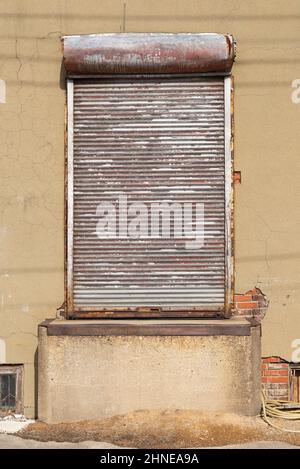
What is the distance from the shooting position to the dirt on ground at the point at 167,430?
5.25 m

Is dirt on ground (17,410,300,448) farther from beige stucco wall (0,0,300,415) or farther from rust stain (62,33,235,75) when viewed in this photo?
rust stain (62,33,235,75)

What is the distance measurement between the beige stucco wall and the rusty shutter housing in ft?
0.67

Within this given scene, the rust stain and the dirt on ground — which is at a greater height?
the rust stain

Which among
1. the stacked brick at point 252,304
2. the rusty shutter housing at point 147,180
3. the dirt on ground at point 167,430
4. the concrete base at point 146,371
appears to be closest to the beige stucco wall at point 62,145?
the stacked brick at point 252,304

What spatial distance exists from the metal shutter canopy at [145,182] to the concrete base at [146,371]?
22.3 inches

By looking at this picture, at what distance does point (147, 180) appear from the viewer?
633 centimetres

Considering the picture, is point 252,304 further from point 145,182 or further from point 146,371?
point 145,182

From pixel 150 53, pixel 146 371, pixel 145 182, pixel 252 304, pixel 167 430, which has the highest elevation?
pixel 150 53

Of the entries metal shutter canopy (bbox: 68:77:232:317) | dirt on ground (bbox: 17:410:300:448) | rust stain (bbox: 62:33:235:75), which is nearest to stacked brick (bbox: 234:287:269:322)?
metal shutter canopy (bbox: 68:77:232:317)

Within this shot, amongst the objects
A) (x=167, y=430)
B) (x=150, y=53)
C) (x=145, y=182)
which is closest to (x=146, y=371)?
(x=167, y=430)

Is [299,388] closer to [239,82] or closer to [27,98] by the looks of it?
[239,82]

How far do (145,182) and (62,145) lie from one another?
1017 mm

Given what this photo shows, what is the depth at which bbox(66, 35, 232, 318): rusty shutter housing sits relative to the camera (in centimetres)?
628

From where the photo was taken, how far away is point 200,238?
20.7ft
